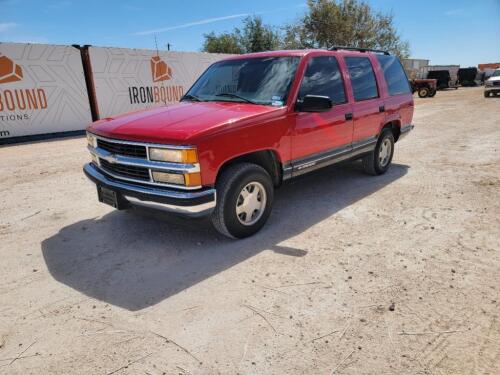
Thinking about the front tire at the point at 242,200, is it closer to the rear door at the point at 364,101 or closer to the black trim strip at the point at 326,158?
the black trim strip at the point at 326,158

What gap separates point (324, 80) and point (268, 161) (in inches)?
54.8

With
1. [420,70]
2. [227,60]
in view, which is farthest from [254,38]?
[227,60]

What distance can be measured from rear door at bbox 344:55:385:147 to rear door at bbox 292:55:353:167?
233mm

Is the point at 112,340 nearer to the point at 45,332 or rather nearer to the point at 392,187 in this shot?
the point at 45,332

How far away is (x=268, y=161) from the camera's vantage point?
13.6 ft

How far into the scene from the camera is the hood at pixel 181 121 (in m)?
3.29

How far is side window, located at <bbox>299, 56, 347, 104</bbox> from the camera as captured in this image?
14.4 feet

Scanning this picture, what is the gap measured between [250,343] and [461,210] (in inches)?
139

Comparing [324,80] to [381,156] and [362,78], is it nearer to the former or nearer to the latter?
[362,78]

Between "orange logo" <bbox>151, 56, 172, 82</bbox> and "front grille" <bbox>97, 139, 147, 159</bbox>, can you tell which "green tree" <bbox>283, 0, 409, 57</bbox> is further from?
"front grille" <bbox>97, 139, 147, 159</bbox>

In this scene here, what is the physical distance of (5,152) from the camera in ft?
33.2

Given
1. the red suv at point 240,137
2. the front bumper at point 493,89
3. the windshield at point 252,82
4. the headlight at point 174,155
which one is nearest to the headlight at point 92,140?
the red suv at point 240,137

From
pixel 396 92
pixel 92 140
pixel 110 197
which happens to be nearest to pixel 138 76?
pixel 396 92

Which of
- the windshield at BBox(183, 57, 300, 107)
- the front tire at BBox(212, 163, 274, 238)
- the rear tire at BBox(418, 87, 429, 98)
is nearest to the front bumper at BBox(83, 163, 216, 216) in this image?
the front tire at BBox(212, 163, 274, 238)
